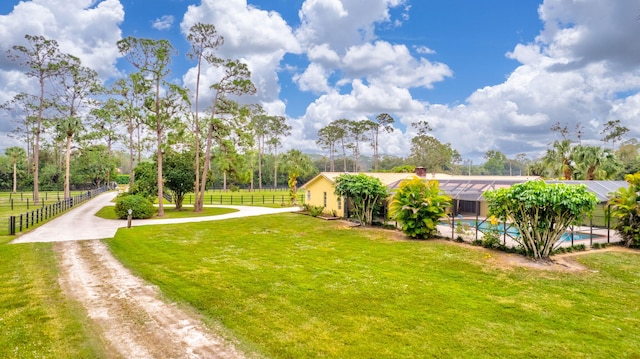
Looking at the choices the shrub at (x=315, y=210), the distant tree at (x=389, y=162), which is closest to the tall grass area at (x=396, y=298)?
the shrub at (x=315, y=210)

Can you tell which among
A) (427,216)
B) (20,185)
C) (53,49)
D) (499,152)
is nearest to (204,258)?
(427,216)

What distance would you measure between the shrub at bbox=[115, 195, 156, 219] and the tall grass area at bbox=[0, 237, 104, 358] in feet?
40.8

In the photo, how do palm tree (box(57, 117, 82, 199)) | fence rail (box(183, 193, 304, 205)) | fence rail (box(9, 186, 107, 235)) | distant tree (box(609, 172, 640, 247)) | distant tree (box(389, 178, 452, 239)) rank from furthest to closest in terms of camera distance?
fence rail (box(183, 193, 304, 205)), palm tree (box(57, 117, 82, 199)), fence rail (box(9, 186, 107, 235)), distant tree (box(389, 178, 452, 239)), distant tree (box(609, 172, 640, 247))

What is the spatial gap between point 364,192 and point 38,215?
65.4ft

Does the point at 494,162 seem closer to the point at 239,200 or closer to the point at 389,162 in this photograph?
the point at 389,162

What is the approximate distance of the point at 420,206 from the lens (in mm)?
15641

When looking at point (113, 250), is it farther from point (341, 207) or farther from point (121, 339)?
point (341, 207)

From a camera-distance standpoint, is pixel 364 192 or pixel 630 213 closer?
pixel 630 213

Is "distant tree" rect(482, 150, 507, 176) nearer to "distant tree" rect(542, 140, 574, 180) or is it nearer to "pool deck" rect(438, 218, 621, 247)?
"distant tree" rect(542, 140, 574, 180)

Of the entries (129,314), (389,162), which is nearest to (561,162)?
(129,314)

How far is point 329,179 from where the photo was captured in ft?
83.6

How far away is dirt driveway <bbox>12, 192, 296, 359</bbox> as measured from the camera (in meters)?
5.72

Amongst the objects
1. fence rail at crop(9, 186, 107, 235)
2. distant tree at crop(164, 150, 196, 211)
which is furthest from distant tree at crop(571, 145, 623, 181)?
fence rail at crop(9, 186, 107, 235)

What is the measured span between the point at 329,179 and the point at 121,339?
65.9 ft
